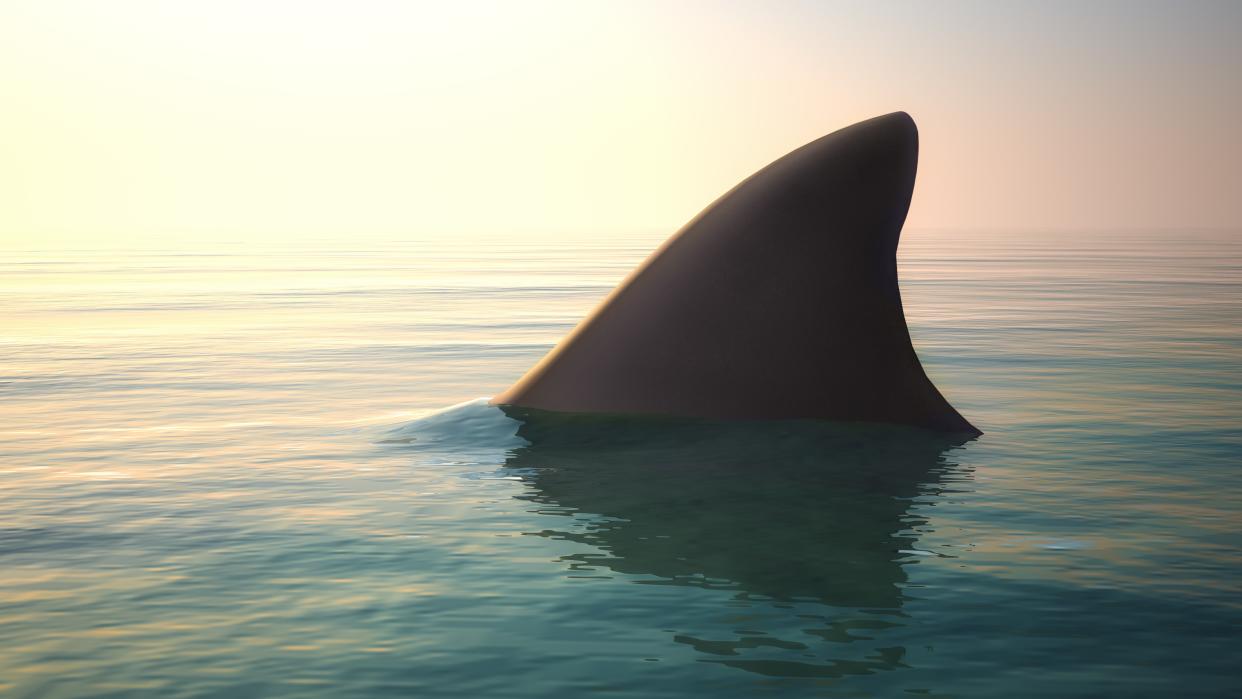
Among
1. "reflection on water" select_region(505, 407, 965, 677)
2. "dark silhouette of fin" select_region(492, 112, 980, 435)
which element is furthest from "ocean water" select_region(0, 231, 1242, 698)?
"dark silhouette of fin" select_region(492, 112, 980, 435)

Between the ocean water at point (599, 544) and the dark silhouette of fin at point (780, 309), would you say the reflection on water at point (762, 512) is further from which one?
the dark silhouette of fin at point (780, 309)

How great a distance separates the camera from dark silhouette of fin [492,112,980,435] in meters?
13.1

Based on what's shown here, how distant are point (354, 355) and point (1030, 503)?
50.8 feet

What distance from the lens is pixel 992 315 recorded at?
33.5 metres

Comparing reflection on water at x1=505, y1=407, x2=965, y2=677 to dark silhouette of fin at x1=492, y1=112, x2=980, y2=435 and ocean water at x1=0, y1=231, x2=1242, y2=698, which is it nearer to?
ocean water at x1=0, y1=231, x2=1242, y2=698

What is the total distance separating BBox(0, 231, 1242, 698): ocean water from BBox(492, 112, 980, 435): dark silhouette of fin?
0.42 metres

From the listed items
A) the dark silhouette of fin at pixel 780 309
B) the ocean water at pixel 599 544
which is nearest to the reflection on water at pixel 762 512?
the ocean water at pixel 599 544

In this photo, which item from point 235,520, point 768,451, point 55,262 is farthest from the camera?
point 55,262

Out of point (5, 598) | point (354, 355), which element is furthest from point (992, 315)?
point (5, 598)

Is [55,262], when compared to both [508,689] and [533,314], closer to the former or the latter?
[533,314]

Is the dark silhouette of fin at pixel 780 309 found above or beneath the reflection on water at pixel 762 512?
above

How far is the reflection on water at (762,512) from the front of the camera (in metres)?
6.83

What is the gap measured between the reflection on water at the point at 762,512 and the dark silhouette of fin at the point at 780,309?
324mm

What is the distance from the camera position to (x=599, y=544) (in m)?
8.84
